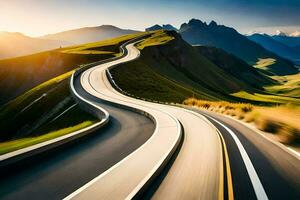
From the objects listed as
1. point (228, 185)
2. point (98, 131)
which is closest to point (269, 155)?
point (228, 185)

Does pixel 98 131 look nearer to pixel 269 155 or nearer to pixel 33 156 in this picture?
pixel 33 156

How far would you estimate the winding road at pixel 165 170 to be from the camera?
8773mm

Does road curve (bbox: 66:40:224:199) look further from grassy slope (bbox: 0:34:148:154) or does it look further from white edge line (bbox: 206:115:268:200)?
grassy slope (bbox: 0:34:148:154)

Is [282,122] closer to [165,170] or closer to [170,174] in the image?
[165,170]

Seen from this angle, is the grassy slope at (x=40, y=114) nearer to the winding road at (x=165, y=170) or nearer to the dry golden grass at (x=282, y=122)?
the winding road at (x=165, y=170)

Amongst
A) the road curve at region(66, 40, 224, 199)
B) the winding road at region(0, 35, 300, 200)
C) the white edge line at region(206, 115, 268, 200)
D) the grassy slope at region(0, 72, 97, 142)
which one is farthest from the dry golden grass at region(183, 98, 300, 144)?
the grassy slope at region(0, 72, 97, 142)

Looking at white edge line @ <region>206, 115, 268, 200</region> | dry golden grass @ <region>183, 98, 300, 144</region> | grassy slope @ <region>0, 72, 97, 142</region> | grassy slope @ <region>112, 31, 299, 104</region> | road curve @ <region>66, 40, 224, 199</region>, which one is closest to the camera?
white edge line @ <region>206, 115, 268, 200</region>

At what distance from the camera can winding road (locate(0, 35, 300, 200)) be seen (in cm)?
877

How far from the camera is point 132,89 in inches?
2356

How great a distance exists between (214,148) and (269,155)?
8.19ft

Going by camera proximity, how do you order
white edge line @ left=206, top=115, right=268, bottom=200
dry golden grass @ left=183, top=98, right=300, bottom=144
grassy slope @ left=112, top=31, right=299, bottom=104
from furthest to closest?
grassy slope @ left=112, top=31, right=299, bottom=104
dry golden grass @ left=183, top=98, right=300, bottom=144
white edge line @ left=206, top=115, right=268, bottom=200

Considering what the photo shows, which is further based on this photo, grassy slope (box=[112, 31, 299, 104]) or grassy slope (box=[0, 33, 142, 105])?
grassy slope (box=[0, 33, 142, 105])

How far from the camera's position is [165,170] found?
37.4 ft

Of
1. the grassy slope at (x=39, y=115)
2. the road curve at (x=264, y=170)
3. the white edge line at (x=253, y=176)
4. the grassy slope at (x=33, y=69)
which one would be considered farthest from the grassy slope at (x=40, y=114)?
the grassy slope at (x=33, y=69)
